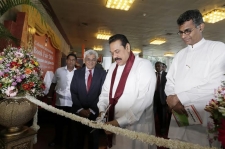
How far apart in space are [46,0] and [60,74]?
2.64 m

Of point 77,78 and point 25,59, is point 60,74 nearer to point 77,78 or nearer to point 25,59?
point 77,78

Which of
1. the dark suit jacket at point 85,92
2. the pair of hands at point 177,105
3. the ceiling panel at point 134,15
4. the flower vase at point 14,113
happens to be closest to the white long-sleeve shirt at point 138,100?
the pair of hands at point 177,105

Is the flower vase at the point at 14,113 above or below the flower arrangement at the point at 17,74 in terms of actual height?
below

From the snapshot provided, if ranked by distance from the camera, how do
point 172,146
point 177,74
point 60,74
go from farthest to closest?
1. point 60,74
2. point 177,74
3. point 172,146

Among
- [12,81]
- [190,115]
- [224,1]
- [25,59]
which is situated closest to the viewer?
[190,115]

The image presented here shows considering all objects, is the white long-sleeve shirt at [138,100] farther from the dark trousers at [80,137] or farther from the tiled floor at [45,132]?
the tiled floor at [45,132]

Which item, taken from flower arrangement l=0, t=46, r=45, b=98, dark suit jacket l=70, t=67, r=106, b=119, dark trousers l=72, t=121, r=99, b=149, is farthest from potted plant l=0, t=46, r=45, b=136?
dark trousers l=72, t=121, r=99, b=149

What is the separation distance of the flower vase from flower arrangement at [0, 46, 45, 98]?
9cm

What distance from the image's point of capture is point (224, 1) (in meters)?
4.38

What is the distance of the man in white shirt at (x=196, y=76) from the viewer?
4.58ft

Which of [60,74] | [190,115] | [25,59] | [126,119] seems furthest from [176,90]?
[60,74]

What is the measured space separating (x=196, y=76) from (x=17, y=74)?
1.92m

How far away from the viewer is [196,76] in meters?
1.49

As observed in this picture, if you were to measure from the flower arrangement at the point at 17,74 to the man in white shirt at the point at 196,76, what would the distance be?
1609 mm
